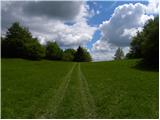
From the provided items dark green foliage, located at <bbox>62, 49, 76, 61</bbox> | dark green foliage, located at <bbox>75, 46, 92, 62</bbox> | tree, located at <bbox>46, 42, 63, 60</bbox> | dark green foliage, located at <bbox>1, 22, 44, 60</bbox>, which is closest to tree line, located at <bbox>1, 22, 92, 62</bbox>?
dark green foliage, located at <bbox>1, 22, 44, 60</bbox>

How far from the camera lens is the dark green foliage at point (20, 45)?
326ft

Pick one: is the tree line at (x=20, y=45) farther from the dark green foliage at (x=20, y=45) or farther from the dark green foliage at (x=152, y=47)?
the dark green foliage at (x=152, y=47)

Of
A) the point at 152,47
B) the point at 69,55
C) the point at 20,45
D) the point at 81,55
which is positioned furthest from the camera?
the point at 81,55

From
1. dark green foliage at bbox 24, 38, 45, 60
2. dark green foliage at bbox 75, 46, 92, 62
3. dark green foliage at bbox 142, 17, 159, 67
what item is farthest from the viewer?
dark green foliage at bbox 75, 46, 92, 62

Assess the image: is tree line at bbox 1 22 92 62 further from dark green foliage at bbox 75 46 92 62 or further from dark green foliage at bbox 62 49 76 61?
dark green foliage at bbox 75 46 92 62

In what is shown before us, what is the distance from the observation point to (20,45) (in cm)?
10300

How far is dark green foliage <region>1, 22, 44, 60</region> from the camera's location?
99.3 metres

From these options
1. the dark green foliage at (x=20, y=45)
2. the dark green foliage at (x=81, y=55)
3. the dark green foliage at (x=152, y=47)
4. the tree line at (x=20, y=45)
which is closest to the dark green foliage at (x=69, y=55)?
the dark green foliage at (x=81, y=55)

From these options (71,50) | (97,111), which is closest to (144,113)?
(97,111)

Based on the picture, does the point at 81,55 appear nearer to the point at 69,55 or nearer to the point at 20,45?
the point at 69,55

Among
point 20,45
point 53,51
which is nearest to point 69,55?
point 53,51

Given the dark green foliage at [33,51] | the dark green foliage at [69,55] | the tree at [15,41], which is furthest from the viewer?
the dark green foliage at [69,55]

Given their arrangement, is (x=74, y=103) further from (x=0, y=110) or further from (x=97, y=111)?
(x=0, y=110)

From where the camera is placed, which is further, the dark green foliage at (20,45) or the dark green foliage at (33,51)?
the dark green foliage at (33,51)
